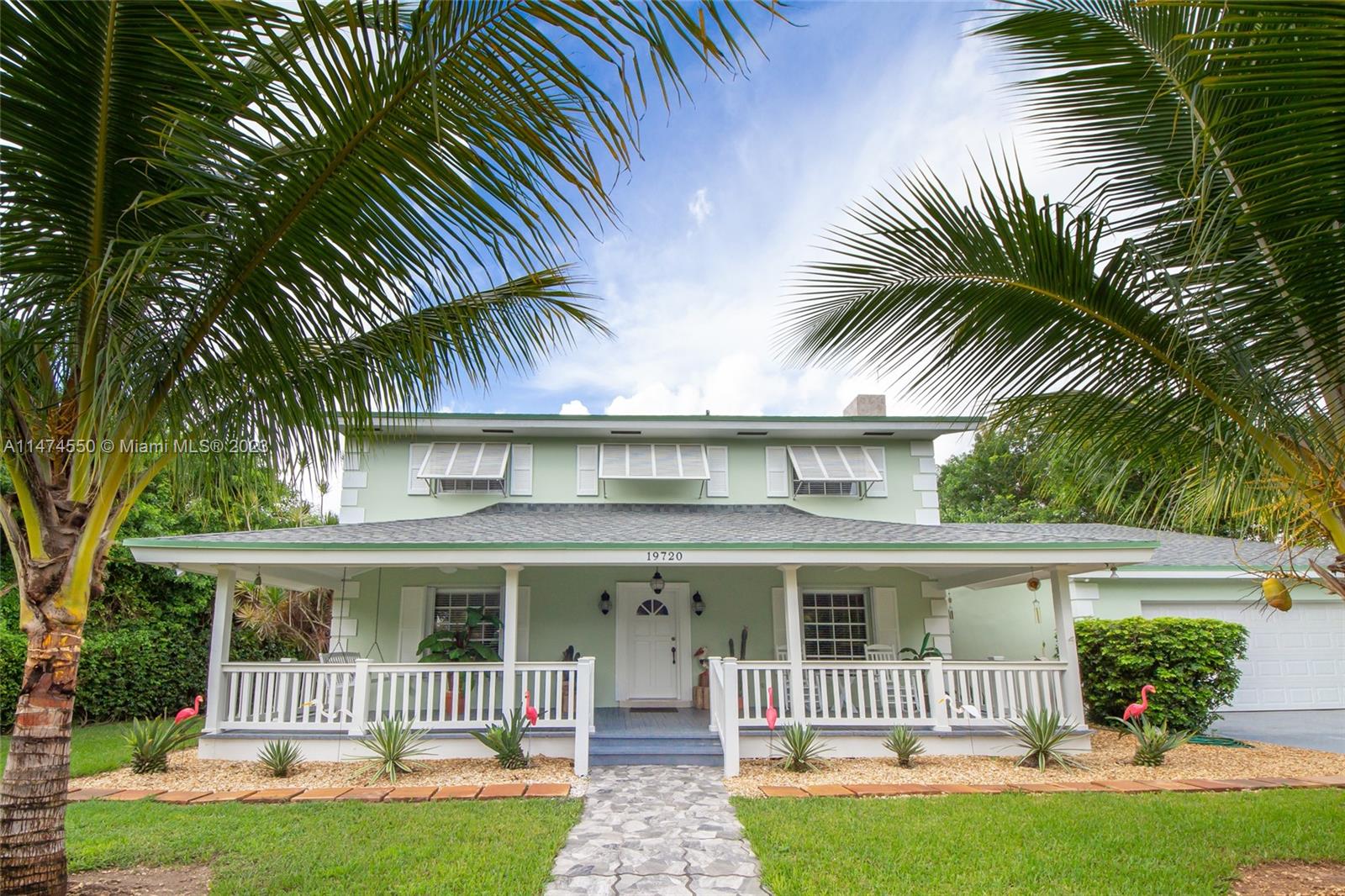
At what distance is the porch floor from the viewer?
381 inches

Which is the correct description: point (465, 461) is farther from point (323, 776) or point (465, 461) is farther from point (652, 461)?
point (323, 776)

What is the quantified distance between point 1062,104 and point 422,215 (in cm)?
297

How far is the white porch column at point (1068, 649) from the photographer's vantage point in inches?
373

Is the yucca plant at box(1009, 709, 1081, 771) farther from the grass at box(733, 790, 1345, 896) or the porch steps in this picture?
the porch steps

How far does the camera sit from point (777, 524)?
39.0 feet

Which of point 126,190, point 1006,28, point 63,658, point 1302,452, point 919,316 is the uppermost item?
point 1006,28

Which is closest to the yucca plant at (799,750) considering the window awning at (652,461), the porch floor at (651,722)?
the porch floor at (651,722)

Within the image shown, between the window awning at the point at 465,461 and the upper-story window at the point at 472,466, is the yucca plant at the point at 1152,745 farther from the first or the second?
the window awning at the point at 465,461

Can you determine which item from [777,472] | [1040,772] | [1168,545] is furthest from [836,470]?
[1168,545]

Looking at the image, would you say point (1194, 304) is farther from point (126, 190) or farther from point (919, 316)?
point (126, 190)

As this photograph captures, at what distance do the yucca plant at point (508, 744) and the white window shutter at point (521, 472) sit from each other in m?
Answer: 5.22

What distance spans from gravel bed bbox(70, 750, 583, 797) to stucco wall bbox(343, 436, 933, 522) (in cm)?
502

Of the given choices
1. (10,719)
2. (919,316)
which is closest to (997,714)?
(919,316)

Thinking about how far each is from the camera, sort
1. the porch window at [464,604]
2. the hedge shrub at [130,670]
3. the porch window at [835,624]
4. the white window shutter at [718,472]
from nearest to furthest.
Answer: the hedge shrub at [130,670]
the porch window at [464,604]
the porch window at [835,624]
the white window shutter at [718,472]
